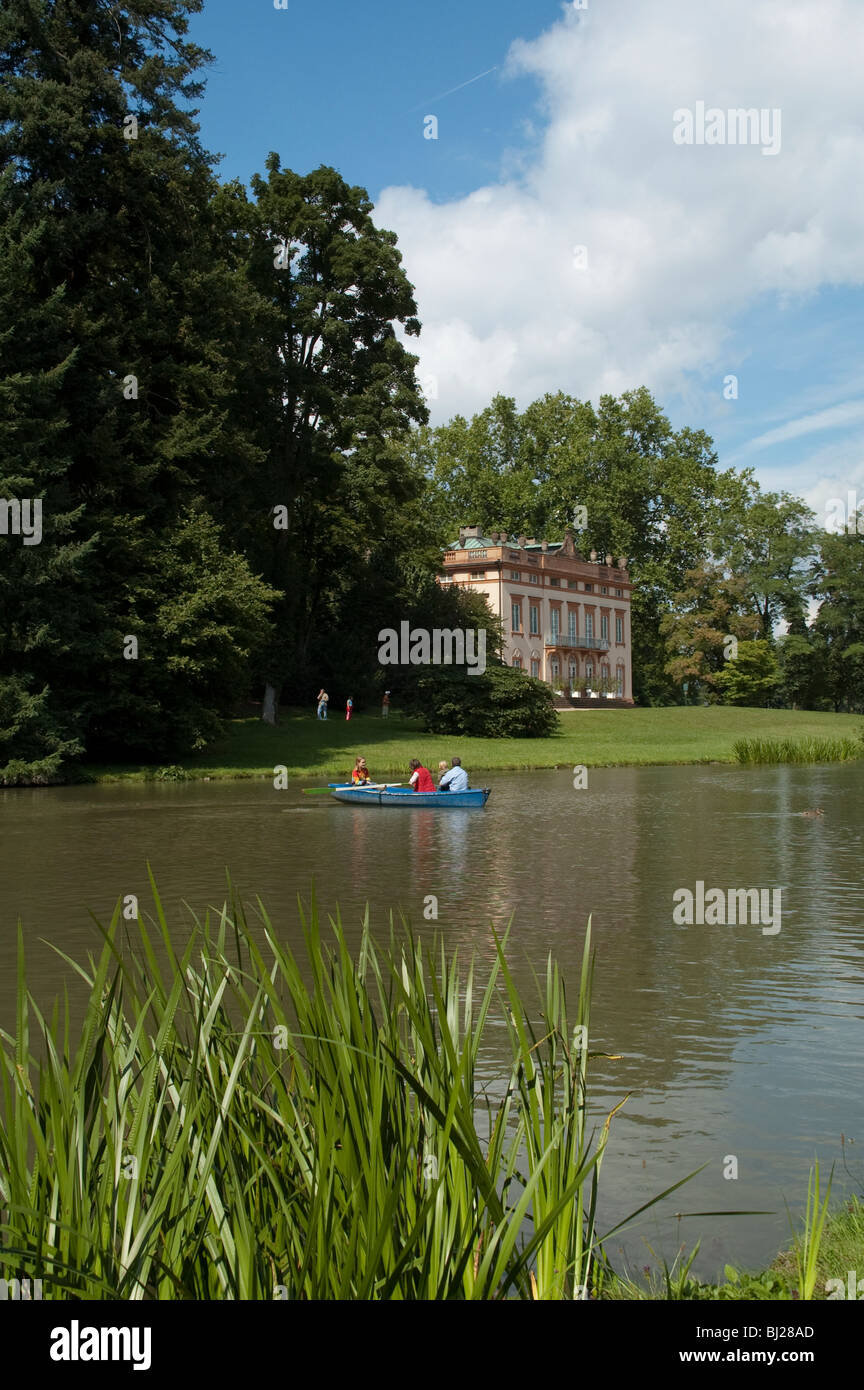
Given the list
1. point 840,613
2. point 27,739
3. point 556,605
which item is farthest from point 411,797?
point 840,613

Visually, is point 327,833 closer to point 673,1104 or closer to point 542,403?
point 673,1104

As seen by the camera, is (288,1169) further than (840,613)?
No

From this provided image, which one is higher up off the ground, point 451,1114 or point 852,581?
point 852,581

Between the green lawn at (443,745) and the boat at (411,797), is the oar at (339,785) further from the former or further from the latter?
the green lawn at (443,745)

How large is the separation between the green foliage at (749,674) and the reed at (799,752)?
41.5 metres

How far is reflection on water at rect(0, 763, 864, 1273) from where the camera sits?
646 centimetres

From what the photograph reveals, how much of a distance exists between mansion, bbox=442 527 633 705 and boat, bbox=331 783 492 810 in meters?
50.3

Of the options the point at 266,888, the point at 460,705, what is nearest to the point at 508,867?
the point at 266,888

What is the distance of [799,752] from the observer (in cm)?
4503

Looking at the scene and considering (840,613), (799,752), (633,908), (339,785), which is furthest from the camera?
(840,613)

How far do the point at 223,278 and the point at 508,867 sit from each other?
27.9 metres

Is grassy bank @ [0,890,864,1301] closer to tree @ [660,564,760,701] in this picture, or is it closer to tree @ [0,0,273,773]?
tree @ [0,0,273,773]

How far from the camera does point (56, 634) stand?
113 ft

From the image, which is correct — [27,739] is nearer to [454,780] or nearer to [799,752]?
[454,780]
